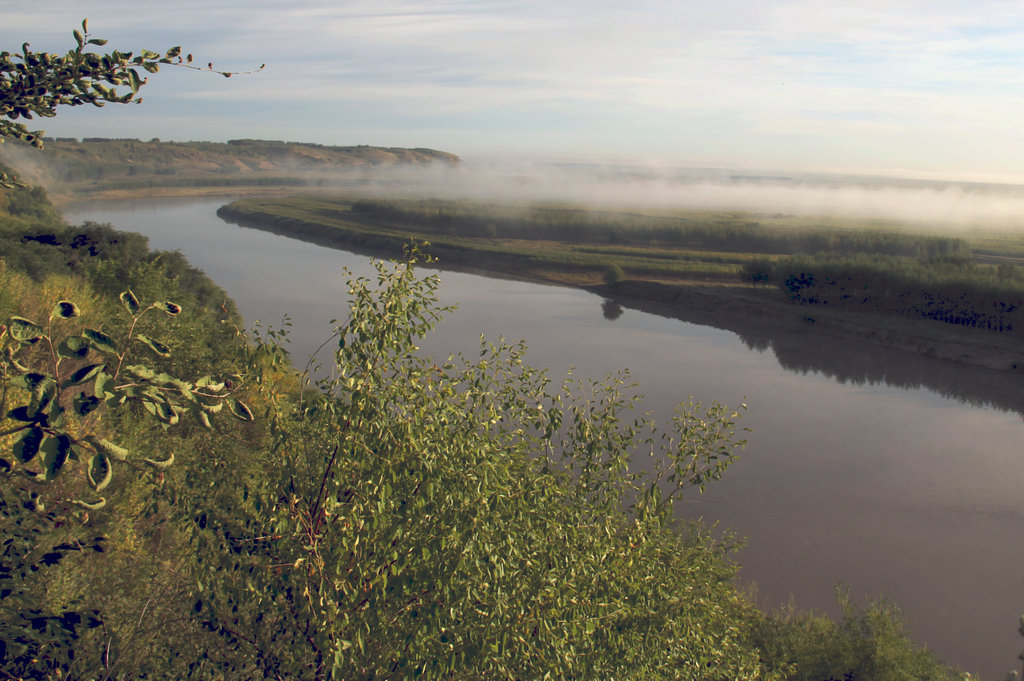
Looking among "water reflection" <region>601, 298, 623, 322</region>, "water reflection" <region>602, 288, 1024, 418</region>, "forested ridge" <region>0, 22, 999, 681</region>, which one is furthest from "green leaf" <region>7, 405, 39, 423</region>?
"water reflection" <region>601, 298, 623, 322</region>

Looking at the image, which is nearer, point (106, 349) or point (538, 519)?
point (106, 349)

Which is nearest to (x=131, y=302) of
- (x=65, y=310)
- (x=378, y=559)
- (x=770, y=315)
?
(x=65, y=310)

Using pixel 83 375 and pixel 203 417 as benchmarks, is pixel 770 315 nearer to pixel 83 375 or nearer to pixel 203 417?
pixel 203 417

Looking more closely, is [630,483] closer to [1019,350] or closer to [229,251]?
[1019,350]

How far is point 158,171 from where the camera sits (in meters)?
177

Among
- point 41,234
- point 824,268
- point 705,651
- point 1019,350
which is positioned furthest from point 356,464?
point 824,268

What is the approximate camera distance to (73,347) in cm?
233

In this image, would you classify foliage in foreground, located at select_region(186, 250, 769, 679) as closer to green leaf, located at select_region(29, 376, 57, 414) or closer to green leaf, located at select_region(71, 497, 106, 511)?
green leaf, located at select_region(71, 497, 106, 511)

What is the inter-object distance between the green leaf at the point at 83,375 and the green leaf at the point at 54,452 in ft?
0.55

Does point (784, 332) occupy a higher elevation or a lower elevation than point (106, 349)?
lower

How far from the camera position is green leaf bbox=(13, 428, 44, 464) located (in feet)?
6.75

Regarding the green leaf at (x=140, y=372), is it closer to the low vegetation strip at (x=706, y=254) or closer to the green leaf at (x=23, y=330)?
the green leaf at (x=23, y=330)

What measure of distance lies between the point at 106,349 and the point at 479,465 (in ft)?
11.6

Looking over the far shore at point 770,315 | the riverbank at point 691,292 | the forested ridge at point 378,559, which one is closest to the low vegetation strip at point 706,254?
the riverbank at point 691,292
